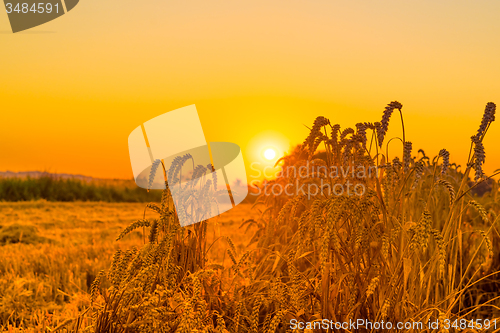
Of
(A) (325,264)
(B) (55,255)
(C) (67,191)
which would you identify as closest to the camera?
(A) (325,264)

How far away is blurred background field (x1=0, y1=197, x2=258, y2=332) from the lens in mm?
3150

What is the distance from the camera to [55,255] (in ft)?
16.1

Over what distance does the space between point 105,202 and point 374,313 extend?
10.5 metres

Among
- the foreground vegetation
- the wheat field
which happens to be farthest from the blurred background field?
the foreground vegetation

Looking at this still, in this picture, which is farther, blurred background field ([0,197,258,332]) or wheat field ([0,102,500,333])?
blurred background field ([0,197,258,332])

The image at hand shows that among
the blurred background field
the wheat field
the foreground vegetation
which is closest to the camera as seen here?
the wheat field

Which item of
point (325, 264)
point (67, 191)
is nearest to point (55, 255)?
point (325, 264)

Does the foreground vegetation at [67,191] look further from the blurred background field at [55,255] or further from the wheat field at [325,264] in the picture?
the wheat field at [325,264]

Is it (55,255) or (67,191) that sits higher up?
(67,191)

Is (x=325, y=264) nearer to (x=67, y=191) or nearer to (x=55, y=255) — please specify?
(x=55, y=255)

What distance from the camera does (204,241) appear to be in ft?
8.77

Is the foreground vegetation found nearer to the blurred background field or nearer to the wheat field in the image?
the blurred background field

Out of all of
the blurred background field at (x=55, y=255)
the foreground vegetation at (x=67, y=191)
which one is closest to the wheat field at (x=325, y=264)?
the blurred background field at (x=55, y=255)

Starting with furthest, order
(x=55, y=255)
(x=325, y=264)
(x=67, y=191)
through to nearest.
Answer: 1. (x=67, y=191)
2. (x=55, y=255)
3. (x=325, y=264)
